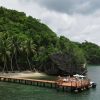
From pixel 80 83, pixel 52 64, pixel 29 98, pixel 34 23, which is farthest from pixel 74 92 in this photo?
pixel 34 23

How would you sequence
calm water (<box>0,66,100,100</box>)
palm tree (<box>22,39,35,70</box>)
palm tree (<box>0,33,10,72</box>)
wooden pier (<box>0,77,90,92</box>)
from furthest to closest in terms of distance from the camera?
1. palm tree (<box>22,39,35,70</box>)
2. palm tree (<box>0,33,10,72</box>)
3. wooden pier (<box>0,77,90,92</box>)
4. calm water (<box>0,66,100,100</box>)

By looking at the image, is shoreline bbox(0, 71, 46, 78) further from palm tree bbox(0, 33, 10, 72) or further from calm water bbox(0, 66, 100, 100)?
calm water bbox(0, 66, 100, 100)

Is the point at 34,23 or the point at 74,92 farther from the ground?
the point at 34,23

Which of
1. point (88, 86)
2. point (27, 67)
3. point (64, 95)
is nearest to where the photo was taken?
point (64, 95)

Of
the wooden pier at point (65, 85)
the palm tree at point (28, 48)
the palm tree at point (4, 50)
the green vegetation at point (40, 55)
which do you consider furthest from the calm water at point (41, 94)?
the palm tree at point (28, 48)

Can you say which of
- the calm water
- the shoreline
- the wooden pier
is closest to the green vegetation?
the shoreline

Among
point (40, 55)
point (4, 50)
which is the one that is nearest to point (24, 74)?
point (4, 50)

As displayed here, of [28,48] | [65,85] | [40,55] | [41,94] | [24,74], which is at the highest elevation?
[28,48]

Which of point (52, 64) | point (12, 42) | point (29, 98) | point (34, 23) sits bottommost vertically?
point (29, 98)

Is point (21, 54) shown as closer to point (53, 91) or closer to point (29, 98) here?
point (53, 91)

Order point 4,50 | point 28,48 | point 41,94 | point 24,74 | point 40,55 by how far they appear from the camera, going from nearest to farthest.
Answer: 1. point 41,94
2. point 4,50
3. point 24,74
4. point 28,48
5. point 40,55

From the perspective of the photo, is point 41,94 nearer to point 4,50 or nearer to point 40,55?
point 4,50
